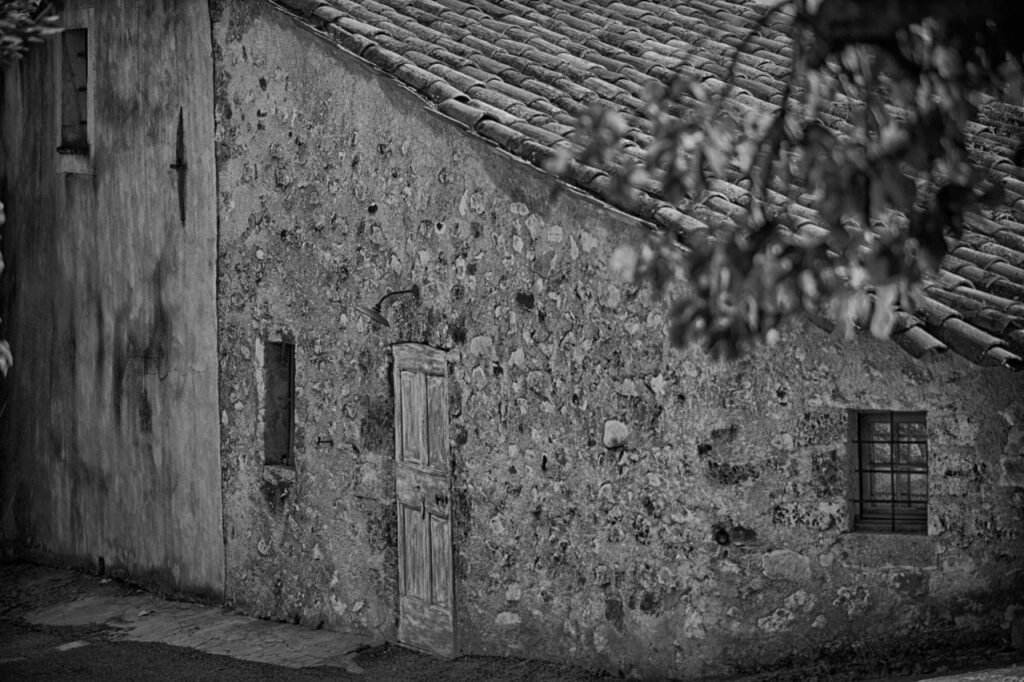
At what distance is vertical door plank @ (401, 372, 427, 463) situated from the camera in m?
9.35

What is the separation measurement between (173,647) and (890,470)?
511 centimetres

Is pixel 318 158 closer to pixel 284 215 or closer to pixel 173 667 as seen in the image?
pixel 284 215

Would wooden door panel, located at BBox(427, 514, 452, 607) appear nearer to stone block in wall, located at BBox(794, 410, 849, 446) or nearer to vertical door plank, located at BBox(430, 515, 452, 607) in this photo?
vertical door plank, located at BBox(430, 515, 452, 607)

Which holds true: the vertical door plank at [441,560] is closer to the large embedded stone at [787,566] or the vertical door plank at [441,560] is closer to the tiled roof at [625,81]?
the large embedded stone at [787,566]

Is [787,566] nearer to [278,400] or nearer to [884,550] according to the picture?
[884,550]

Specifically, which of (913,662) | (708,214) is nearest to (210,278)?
(708,214)

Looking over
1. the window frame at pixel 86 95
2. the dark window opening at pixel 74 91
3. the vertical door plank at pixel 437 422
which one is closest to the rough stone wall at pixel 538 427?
the vertical door plank at pixel 437 422

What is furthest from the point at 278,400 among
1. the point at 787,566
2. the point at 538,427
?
the point at 787,566

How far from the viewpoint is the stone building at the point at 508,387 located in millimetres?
7637

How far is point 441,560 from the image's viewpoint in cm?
922

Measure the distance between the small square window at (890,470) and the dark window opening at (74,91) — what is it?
7129 millimetres

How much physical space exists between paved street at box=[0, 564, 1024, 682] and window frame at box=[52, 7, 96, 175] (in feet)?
11.1

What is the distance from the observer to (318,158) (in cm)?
993

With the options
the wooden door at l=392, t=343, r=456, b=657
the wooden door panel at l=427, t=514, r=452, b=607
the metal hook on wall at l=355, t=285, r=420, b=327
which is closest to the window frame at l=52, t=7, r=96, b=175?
the metal hook on wall at l=355, t=285, r=420, b=327
